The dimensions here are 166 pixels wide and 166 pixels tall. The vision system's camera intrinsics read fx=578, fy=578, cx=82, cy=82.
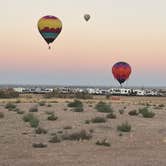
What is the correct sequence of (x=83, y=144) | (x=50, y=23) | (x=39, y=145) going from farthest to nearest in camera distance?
1. (x=50, y=23)
2. (x=83, y=144)
3. (x=39, y=145)

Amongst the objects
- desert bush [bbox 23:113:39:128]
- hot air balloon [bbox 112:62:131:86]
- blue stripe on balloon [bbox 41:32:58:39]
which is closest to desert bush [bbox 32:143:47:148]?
desert bush [bbox 23:113:39:128]

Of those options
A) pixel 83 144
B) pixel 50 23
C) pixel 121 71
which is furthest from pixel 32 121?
pixel 121 71

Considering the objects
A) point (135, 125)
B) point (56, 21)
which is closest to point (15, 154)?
point (135, 125)

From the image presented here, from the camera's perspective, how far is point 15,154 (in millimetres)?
21656

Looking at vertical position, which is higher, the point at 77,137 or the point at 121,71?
the point at 121,71

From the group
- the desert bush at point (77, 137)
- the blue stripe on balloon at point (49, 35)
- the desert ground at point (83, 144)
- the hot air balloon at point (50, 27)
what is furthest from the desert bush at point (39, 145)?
the blue stripe on balloon at point (49, 35)

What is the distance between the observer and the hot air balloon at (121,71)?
85.8 meters

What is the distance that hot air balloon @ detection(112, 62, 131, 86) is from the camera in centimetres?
8575

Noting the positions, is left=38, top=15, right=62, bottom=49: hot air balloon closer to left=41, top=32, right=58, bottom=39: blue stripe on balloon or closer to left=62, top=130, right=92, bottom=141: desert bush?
left=41, top=32, right=58, bottom=39: blue stripe on balloon

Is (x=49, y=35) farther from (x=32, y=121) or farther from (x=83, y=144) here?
(x=83, y=144)

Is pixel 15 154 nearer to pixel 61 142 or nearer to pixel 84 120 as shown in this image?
pixel 61 142

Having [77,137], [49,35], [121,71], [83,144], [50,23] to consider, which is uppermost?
[50,23]

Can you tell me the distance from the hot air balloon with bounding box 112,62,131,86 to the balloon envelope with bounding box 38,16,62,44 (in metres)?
21.2

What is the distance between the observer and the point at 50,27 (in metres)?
65.7
